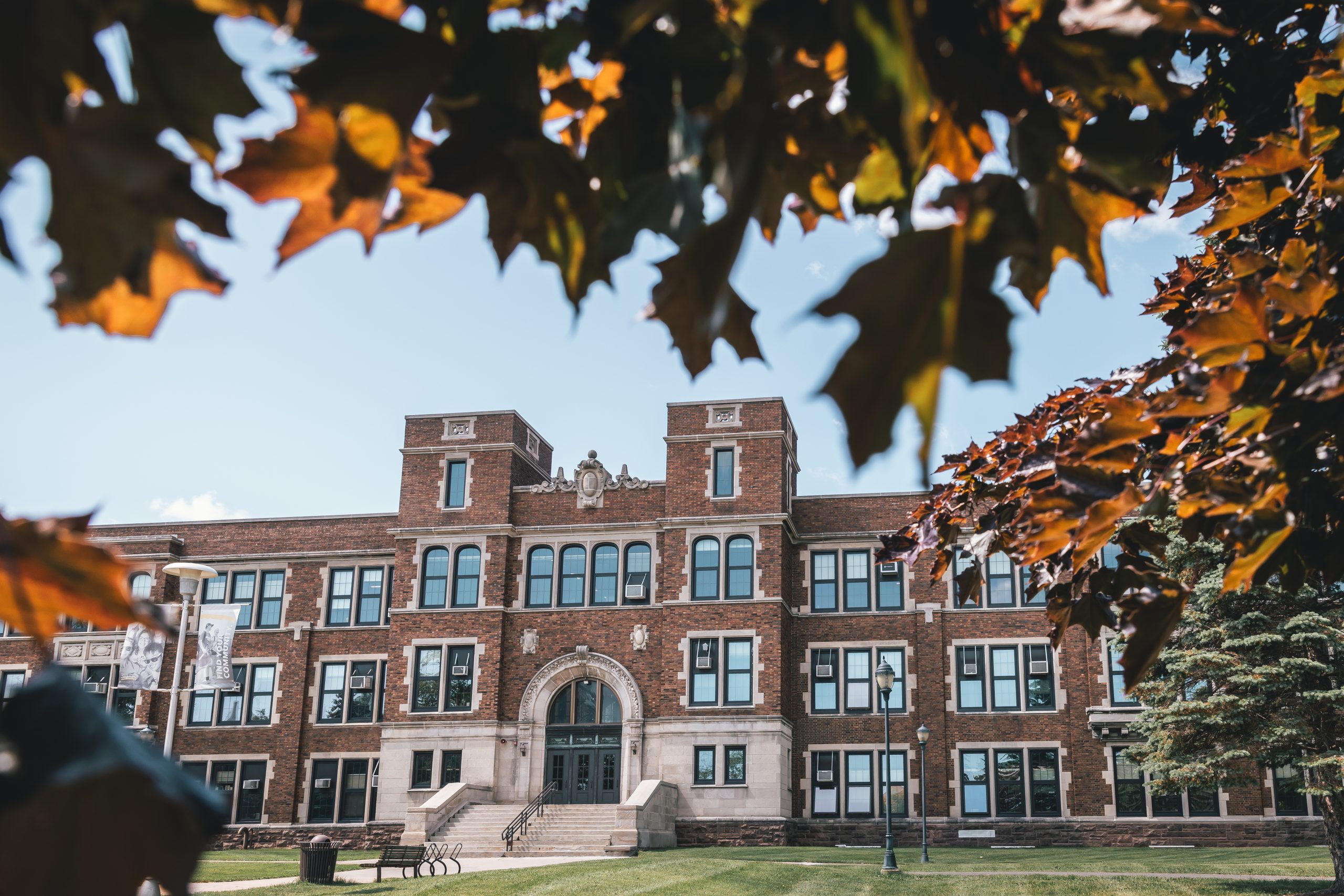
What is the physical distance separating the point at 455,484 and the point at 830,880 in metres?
17.4

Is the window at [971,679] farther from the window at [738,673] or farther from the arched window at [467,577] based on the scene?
the arched window at [467,577]

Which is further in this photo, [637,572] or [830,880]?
[637,572]

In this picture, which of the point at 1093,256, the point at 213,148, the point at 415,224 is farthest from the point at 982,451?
the point at 213,148

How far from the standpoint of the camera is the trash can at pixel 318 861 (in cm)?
1923

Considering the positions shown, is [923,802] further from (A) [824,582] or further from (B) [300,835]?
(B) [300,835]

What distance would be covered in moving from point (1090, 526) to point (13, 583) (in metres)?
2.16

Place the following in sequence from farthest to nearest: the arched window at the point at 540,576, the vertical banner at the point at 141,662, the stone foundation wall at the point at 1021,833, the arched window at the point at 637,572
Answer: the arched window at the point at 540,576
the arched window at the point at 637,572
the stone foundation wall at the point at 1021,833
the vertical banner at the point at 141,662

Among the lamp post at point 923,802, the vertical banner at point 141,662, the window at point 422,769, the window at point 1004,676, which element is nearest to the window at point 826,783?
the lamp post at point 923,802

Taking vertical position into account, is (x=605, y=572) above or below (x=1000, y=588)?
above

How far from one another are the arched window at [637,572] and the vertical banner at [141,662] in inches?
486

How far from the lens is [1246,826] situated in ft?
91.1

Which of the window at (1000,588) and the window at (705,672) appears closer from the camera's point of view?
the window at (705,672)

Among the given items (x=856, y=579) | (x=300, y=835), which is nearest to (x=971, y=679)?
(x=856, y=579)

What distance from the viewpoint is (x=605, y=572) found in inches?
1233
